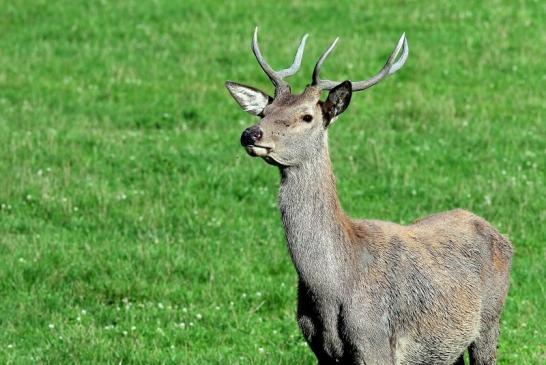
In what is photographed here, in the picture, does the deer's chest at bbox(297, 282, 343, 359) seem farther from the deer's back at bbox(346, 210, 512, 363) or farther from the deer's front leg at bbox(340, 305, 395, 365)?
the deer's back at bbox(346, 210, 512, 363)

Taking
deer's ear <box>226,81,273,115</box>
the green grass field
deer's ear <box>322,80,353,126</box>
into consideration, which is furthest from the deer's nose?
the green grass field

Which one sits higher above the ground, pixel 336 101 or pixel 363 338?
pixel 336 101

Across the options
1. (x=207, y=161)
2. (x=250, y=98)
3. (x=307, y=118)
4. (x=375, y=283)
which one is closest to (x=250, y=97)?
(x=250, y=98)

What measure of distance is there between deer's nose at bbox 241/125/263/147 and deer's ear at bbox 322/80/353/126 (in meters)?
0.56

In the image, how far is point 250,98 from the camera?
8141mm

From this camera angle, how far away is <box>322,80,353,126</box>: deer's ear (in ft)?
25.2

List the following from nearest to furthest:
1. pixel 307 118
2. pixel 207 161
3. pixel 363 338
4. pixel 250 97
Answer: pixel 363 338 < pixel 307 118 < pixel 250 97 < pixel 207 161

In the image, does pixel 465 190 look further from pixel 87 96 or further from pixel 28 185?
pixel 87 96

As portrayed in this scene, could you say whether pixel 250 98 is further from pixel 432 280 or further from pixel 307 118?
pixel 432 280

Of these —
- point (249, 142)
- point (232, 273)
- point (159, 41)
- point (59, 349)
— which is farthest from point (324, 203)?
point (159, 41)

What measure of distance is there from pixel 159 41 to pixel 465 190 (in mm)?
7545

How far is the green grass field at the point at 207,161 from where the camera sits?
34.1 feet

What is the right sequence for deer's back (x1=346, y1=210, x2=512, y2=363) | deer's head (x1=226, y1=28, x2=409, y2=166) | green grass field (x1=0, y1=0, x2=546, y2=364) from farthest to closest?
1. green grass field (x1=0, y1=0, x2=546, y2=364)
2. deer's back (x1=346, y1=210, x2=512, y2=363)
3. deer's head (x1=226, y1=28, x2=409, y2=166)

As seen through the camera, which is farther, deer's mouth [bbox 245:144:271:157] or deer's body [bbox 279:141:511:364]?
deer's body [bbox 279:141:511:364]
